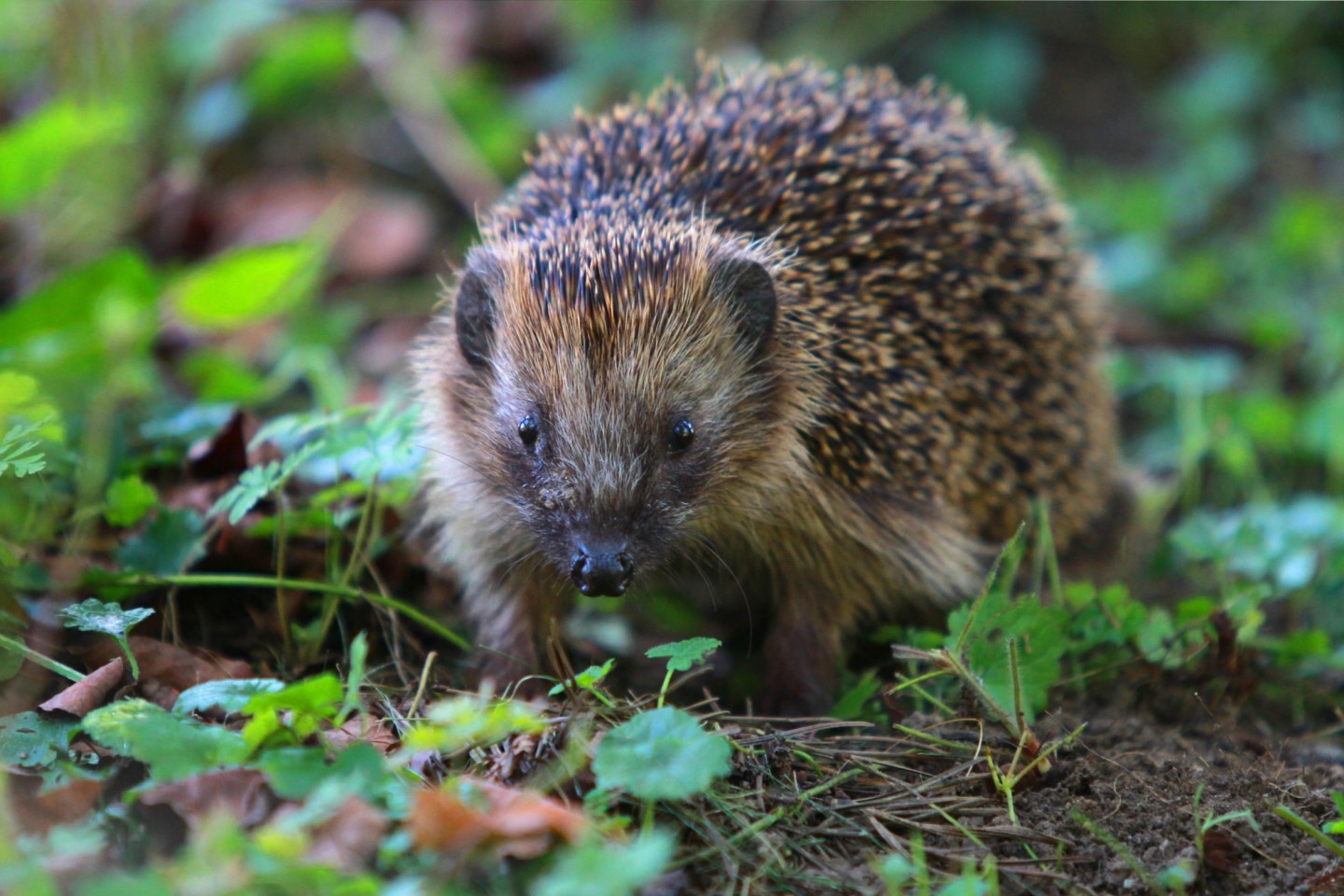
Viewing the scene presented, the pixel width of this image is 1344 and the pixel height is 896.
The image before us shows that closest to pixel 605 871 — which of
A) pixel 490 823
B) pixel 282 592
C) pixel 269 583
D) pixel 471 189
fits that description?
pixel 490 823

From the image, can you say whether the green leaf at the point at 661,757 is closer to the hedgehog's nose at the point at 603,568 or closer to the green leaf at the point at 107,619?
the hedgehog's nose at the point at 603,568

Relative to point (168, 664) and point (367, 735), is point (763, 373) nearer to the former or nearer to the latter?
point (367, 735)

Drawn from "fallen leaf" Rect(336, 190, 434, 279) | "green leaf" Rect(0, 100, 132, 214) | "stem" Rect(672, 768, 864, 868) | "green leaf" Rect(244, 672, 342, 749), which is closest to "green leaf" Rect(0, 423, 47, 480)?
"green leaf" Rect(244, 672, 342, 749)

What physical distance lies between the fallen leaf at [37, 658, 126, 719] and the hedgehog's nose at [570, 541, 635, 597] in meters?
1.21

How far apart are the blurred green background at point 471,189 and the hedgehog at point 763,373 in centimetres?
95

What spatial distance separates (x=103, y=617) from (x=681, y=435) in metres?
1.68

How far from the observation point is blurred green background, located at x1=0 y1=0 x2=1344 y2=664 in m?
4.75

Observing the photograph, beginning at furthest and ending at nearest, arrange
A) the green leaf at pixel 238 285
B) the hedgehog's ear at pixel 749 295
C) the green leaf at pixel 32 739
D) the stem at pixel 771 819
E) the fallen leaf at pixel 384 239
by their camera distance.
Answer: the fallen leaf at pixel 384 239
the green leaf at pixel 238 285
the hedgehog's ear at pixel 749 295
the green leaf at pixel 32 739
the stem at pixel 771 819

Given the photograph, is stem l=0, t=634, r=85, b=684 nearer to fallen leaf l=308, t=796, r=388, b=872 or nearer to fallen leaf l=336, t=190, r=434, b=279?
fallen leaf l=308, t=796, r=388, b=872

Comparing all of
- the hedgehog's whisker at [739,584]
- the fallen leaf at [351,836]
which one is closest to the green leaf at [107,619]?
the fallen leaf at [351,836]

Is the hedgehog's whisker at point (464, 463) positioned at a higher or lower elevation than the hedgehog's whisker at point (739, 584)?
higher

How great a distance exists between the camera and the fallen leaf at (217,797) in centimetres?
268

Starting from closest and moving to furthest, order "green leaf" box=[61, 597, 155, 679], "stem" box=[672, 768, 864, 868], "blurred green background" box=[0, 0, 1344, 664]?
"stem" box=[672, 768, 864, 868] → "green leaf" box=[61, 597, 155, 679] → "blurred green background" box=[0, 0, 1344, 664]

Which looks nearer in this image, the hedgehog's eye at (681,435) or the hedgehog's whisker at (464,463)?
the hedgehog's eye at (681,435)
